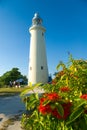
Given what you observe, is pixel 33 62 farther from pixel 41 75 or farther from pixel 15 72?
pixel 15 72

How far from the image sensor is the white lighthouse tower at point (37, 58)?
3769 centimetres

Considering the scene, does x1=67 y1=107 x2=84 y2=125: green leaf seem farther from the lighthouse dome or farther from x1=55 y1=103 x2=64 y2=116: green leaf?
the lighthouse dome

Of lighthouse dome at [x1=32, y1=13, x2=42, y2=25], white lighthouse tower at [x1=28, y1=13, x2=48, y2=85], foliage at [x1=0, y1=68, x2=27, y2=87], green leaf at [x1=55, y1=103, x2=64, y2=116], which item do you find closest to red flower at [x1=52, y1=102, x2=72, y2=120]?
green leaf at [x1=55, y1=103, x2=64, y2=116]

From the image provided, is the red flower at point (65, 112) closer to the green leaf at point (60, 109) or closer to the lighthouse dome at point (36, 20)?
the green leaf at point (60, 109)

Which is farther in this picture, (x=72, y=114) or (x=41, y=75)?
(x=41, y=75)

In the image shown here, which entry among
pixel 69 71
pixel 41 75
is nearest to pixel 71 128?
pixel 69 71

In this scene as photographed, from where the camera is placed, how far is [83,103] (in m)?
2.00

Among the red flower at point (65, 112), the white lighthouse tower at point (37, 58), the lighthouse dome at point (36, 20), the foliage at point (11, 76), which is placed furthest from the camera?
the foliage at point (11, 76)

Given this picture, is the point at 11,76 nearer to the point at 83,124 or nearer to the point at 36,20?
the point at 36,20

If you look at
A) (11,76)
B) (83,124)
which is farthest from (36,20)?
(83,124)

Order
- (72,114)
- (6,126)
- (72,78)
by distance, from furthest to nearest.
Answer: (6,126)
(72,78)
(72,114)

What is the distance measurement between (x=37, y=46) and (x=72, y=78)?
118 ft

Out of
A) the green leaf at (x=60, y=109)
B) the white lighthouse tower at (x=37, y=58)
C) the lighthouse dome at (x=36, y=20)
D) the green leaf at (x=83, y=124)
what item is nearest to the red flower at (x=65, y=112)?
the green leaf at (x=60, y=109)

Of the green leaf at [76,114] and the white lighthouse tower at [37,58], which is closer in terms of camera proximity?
the green leaf at [76,114]
